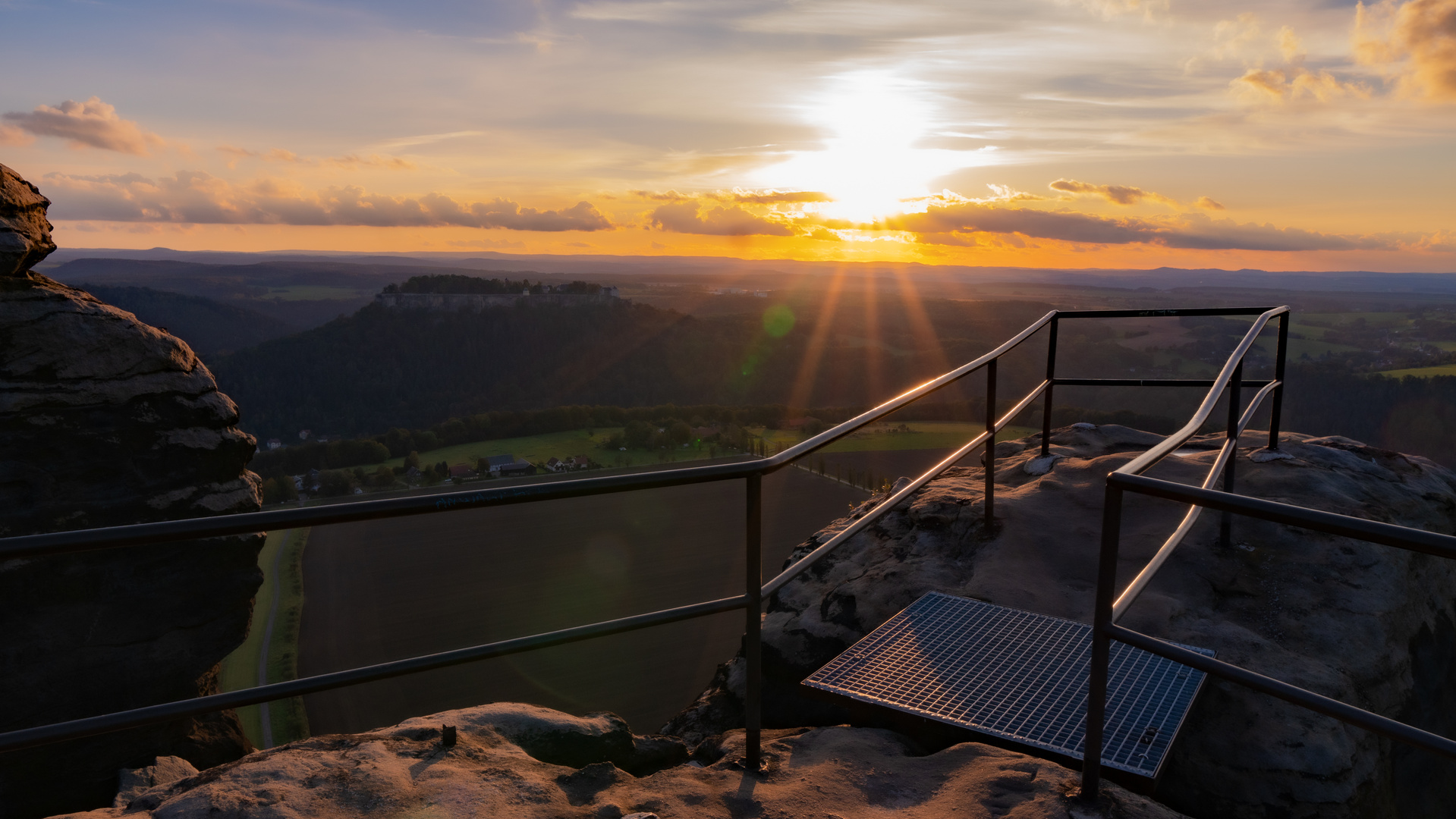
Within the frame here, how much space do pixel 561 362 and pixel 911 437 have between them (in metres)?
46.0

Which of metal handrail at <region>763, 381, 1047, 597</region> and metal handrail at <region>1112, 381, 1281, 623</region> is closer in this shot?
metal handrail at <region>1112, 381, 1281, 623</region>

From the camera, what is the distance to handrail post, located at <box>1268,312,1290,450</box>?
5008 millimetres

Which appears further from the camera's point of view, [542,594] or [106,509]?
[542,594]

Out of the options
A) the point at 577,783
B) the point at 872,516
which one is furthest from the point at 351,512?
the point at 872,516

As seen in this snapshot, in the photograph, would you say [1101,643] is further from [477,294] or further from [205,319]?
[205,319]

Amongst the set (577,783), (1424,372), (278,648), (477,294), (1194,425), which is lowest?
(278,648)

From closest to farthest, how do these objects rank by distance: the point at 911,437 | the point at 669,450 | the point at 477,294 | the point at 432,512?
the point at 432,512 → the point at 911,437 → the point at 669,450 → the point at 477,294

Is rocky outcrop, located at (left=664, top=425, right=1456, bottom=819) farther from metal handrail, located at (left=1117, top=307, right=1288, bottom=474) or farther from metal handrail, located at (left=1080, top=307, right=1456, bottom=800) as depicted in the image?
metal handrail, located at (left=1117, top=307, right=1288, bottom=474)

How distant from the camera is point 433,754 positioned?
2.64 meters

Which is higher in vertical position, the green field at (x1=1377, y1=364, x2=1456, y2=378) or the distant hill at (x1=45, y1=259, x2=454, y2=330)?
the distant hill at (x1=45, y1=259, x2=454, y2=330)

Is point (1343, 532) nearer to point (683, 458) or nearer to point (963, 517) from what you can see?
point (963, 517)

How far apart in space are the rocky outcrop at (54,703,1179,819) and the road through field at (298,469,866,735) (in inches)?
796

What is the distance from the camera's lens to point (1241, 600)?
4.07 metres

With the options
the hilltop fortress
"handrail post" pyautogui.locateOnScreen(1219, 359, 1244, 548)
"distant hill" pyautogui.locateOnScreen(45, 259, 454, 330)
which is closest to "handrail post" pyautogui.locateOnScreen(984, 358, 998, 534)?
"handrail post" pyautogui.locateOnScreen(1219, 359, 1244, 548)
